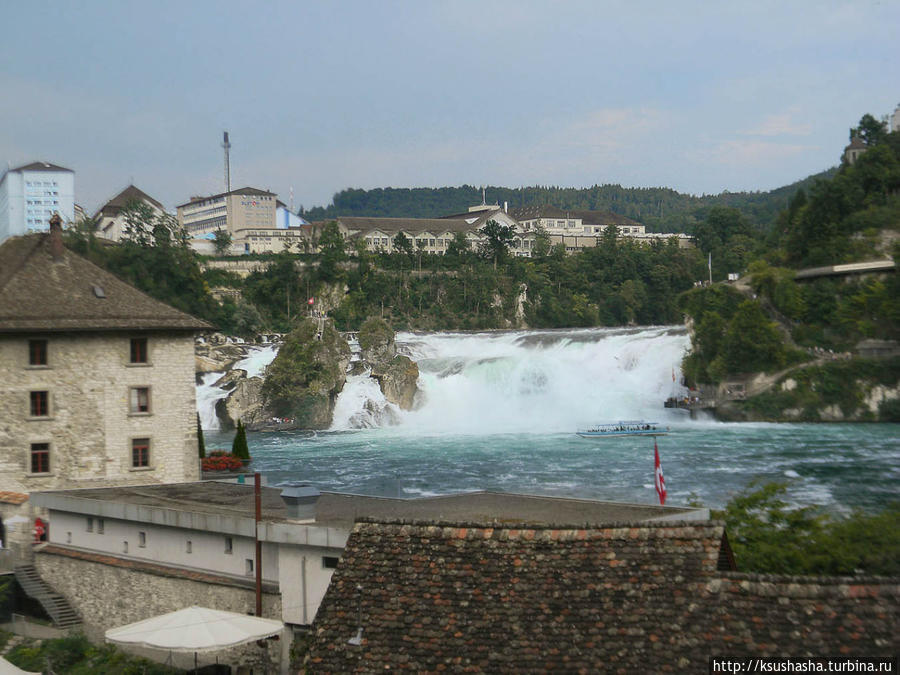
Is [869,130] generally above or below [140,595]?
above

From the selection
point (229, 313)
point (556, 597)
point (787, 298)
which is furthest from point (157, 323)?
point (229, 313)

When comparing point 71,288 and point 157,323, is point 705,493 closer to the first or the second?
point 157,323

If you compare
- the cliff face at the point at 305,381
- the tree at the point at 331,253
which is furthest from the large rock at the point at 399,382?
the tree at the point at 331,253

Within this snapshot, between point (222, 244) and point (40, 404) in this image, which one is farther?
point (222, 244)

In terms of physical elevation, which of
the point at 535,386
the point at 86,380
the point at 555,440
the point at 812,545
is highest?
the point at 86,380

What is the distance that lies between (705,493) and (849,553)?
19.6 meters

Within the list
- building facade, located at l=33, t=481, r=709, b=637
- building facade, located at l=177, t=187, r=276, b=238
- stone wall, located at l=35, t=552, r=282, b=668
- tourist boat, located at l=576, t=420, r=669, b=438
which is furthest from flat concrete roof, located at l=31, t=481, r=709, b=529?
building facade, located at l=177, t=187, r=276, b=238

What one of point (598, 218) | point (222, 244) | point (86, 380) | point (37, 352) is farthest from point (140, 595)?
point (598, 218)

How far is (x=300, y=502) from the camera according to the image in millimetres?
17047

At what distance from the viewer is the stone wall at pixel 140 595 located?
16703 mm

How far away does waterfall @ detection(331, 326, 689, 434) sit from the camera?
65.8 m

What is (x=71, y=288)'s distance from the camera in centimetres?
2784

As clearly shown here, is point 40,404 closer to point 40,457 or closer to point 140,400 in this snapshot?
point 40,457

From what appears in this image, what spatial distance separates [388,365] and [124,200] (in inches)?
2851
